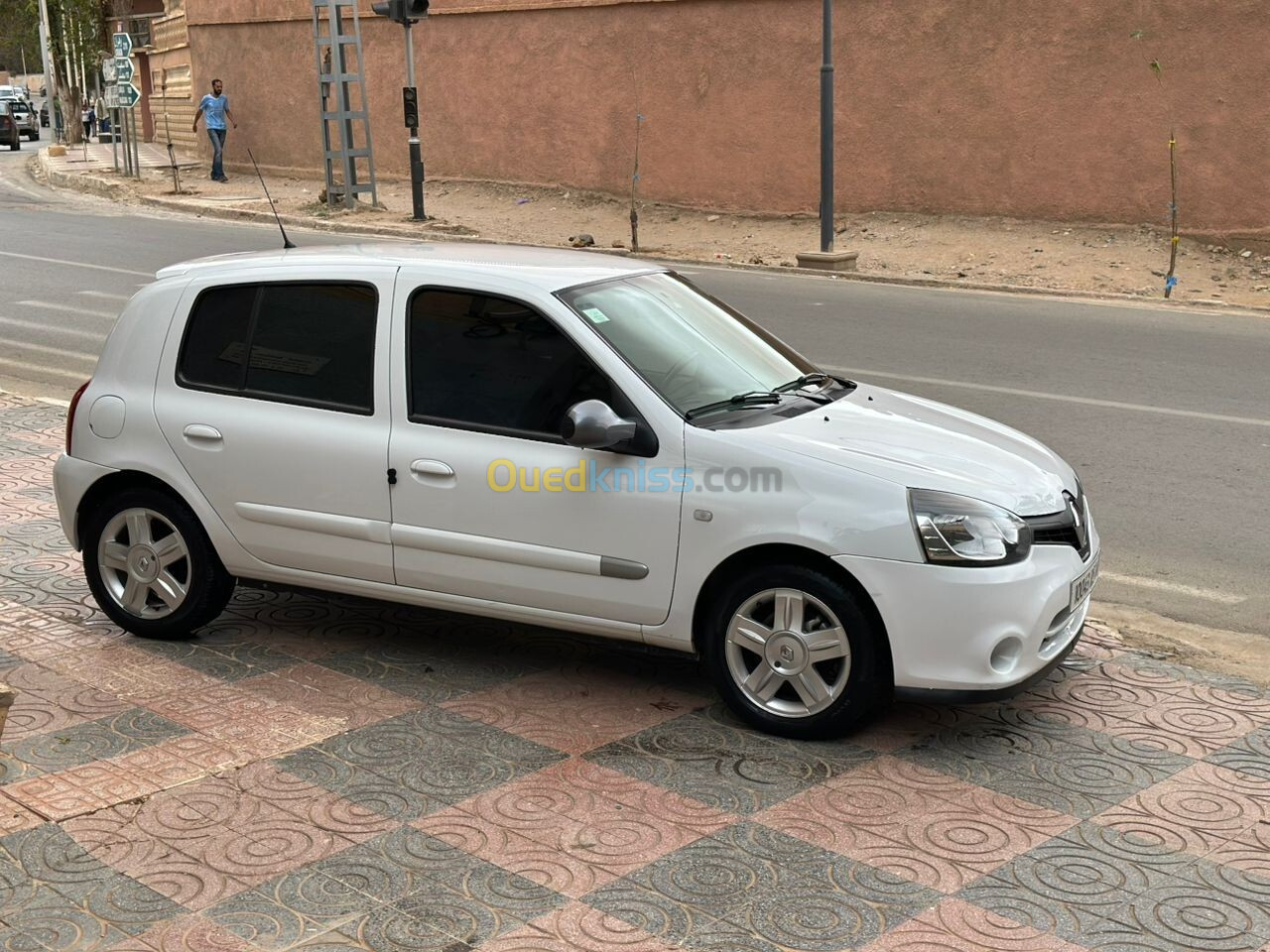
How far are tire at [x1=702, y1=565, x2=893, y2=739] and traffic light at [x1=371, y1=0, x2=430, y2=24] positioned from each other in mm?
20240

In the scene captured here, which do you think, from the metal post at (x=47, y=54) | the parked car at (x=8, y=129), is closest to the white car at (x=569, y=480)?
the parked car at (x=8, y=129)

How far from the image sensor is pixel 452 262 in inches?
229

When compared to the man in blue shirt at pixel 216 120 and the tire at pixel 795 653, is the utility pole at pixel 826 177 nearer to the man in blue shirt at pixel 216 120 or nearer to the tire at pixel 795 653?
the tire at pixel 795 653

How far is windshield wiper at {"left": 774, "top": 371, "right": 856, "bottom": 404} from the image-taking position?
5.82 m

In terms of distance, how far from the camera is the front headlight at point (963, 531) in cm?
491

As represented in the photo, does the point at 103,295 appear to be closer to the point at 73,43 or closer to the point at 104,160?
the point at 104,160

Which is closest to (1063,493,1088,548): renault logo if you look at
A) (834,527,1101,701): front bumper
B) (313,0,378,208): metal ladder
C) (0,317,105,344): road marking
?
(834,527,1101,701): front bumper

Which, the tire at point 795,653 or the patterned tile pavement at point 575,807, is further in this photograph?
the tire at point 795,653

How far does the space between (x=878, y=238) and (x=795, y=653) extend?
57.8ft

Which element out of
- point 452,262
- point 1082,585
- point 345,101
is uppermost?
point 345,101

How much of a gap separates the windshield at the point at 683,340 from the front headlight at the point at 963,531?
0.94 meters

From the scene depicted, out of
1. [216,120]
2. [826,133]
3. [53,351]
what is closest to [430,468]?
[53,351]

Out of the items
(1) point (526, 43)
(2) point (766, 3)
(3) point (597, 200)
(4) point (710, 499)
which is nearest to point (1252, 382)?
(4) point (710, 499)

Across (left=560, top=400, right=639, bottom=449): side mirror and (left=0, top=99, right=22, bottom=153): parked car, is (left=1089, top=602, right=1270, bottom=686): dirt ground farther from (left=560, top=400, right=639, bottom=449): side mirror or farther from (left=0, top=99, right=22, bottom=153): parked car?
(left=0, top=99, right=22, bottom=153): parked car
